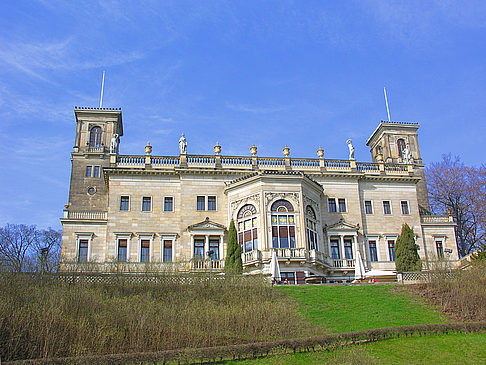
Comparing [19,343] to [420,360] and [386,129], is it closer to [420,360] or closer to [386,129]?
[420,360]

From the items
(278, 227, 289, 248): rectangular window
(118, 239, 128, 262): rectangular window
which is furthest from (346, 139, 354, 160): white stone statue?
(118, 239, 128, 262): rectangular window

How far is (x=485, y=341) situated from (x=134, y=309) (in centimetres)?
1646

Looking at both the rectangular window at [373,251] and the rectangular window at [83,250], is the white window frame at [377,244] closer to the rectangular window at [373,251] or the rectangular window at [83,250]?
the rectangular window at [373,251]

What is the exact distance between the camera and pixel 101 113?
209 ft

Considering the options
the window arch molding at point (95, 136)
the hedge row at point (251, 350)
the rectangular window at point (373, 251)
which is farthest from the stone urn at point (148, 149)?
the hedge row at point (251, 350)

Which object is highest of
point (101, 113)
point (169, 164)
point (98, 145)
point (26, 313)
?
point (101, 113)

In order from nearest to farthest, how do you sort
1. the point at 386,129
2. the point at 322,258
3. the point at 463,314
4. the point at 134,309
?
the point at 134,309, the point at 463,314, the point at 322,258, the point at 386,129

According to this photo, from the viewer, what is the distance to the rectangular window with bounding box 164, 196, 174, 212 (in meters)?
47.5

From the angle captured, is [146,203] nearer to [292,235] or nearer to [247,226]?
[247,226]

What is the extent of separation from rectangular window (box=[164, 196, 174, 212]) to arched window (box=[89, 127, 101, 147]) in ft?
60.1

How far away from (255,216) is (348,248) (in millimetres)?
9566

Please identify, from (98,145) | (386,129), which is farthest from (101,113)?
(386,129)

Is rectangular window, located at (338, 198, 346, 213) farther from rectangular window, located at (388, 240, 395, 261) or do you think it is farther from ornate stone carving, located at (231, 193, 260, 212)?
ornate stone carving, located at (231, 193, 260, 212)

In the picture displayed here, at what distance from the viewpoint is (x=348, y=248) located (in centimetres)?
4806
